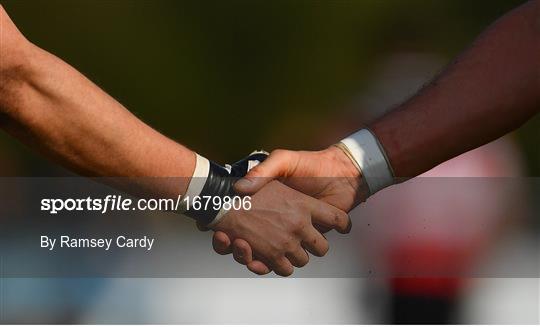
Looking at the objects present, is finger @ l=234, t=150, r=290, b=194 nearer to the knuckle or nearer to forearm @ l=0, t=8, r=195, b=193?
the knuckle

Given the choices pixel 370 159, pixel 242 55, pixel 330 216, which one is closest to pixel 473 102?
pixel 370 159

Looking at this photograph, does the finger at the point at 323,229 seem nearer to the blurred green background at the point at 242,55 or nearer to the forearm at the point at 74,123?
the blurred green background at the point at 242,55

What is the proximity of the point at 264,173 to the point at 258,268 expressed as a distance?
374mm

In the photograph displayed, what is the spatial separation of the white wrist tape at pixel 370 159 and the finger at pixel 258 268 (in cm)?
50

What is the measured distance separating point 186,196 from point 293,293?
546 mm

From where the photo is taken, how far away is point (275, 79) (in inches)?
157

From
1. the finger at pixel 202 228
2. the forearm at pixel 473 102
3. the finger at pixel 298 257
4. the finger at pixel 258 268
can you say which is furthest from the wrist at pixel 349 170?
the finger at pixel 202 228

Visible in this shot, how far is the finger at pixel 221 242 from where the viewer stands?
4.04 m

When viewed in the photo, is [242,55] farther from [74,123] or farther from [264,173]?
[74,123]

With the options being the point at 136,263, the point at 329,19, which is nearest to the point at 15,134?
the point at 136,263

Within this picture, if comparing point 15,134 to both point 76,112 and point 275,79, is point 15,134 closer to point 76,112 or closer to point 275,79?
point 76,112

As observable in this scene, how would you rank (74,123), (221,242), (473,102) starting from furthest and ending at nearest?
(473,102), (221,242), (74,123)

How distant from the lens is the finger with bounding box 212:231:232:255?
13.2 feet

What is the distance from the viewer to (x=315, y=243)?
409 centimetres
